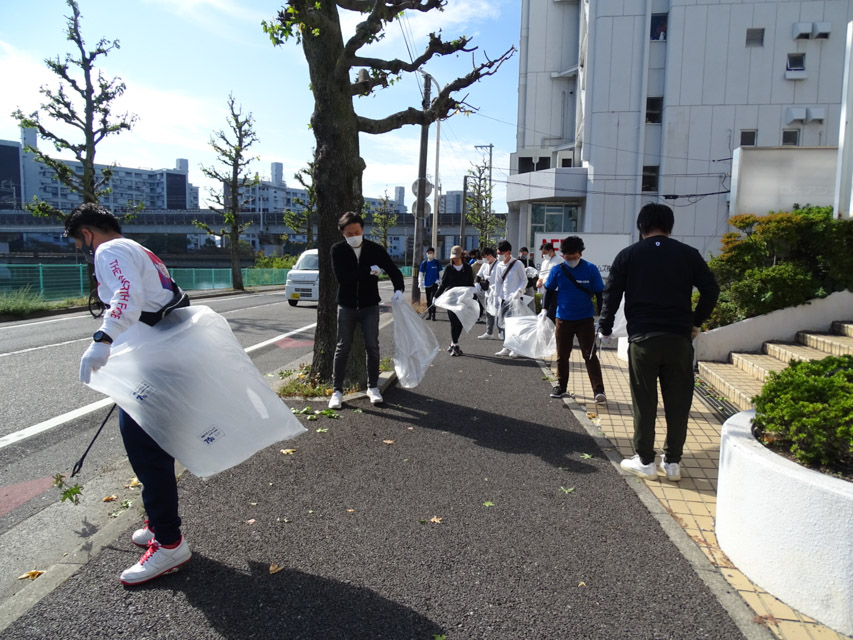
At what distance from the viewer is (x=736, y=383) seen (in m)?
6.39

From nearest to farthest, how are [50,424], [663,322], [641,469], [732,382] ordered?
1. [663,322]
2. [641,469]
3. [50,424]
4. [732,382]

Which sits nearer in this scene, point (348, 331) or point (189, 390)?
point (189, 390)

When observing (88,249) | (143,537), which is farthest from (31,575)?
(88,249)

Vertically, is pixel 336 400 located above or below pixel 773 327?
below

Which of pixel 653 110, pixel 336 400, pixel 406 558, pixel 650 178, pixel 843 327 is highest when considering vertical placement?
pixel 653 110

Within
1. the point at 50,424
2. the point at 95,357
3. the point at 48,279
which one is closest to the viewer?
the point at 95,357

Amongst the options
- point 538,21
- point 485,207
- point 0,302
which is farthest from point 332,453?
point 485,207

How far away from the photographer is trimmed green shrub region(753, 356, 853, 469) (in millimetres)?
2623

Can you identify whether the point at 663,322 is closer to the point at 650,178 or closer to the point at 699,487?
the point at 699,487

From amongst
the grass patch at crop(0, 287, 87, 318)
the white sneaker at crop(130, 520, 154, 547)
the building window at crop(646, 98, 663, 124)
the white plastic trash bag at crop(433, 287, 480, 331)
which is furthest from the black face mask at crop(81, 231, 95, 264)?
the building window at crop(646, 98, 663, 124)

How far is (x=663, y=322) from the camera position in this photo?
3869 millimetres

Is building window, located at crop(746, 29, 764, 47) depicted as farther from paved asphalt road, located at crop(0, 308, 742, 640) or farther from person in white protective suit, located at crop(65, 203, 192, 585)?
person in white protective suit, located at crop(65, 203, 192, 585)

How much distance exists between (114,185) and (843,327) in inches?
4431

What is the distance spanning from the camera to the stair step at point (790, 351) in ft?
21.0
